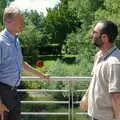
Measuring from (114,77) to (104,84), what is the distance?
12cm

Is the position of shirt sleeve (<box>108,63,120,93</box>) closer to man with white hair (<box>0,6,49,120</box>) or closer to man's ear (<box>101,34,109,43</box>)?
man's ear (<box>101,34,109,43</box>)

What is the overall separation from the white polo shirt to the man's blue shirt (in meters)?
0.74

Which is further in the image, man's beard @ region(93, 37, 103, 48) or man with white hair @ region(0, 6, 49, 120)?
man with white hair @ region(0, 6, 49, 120)

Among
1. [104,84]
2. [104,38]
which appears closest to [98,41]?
[104,38]

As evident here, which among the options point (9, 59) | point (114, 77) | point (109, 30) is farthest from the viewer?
point (9, 59)

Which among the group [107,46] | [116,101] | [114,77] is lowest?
[116,101]

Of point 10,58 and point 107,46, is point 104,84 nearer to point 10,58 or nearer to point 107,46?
point 107,46

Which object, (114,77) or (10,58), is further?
(10,58)

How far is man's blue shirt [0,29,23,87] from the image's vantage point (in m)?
3.41

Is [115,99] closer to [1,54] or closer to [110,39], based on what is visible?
[110,39]

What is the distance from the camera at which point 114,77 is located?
2.76 m

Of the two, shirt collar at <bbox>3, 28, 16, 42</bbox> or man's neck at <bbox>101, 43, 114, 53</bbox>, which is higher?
shirt collar at <bbox>3, 28, 16, 42</bbox>

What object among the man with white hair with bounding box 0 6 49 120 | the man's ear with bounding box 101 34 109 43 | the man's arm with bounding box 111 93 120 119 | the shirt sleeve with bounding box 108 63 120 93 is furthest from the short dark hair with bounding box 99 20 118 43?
the man with white hair with bounding box 0 6 49 120

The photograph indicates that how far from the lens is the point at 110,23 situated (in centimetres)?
290
